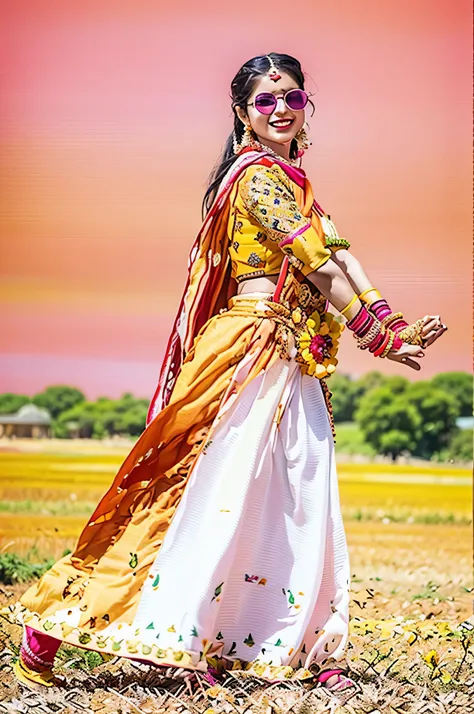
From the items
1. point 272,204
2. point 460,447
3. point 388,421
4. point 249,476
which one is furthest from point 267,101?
point 460,447

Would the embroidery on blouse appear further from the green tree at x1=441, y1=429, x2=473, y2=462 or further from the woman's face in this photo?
the green tree at x1=441, y1=429, x2=473, y2=462

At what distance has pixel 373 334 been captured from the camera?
10.6ft

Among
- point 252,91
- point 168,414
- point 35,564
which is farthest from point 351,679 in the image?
point 35,564

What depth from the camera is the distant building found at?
739 cm

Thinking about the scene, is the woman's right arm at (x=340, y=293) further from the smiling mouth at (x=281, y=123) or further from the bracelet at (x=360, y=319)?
the smiling mouth at (x=281, y=123)

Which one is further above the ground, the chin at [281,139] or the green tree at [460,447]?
the chin at [281,139]

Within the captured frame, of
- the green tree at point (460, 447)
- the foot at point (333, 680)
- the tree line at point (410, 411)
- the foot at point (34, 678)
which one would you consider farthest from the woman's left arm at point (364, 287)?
the green tree at point (460, 447)

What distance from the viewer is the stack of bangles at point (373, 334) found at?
3.21 meters

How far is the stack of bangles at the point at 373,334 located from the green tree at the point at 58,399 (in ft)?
13.7

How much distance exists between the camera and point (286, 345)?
3.36 metres

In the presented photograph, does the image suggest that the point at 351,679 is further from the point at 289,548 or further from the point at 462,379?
the point at 462,379

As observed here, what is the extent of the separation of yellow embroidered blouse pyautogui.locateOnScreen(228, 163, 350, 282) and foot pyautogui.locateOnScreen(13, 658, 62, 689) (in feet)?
4.07

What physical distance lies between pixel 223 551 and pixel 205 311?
75 cm

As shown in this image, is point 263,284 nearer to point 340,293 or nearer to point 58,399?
point 340,293
